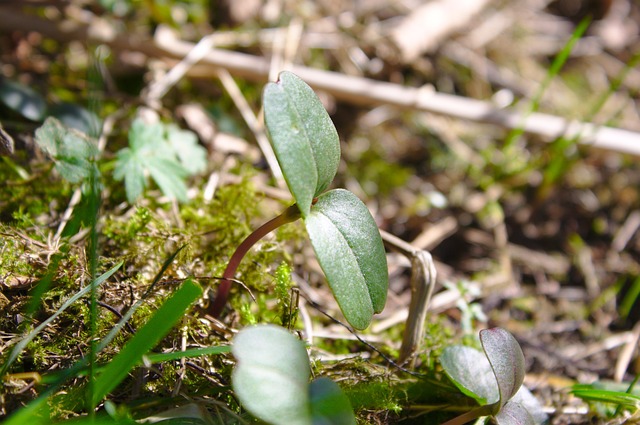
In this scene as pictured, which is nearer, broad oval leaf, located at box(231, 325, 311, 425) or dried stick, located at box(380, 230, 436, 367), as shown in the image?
broad oval leaf, located at box(231, 325, 311, 425)

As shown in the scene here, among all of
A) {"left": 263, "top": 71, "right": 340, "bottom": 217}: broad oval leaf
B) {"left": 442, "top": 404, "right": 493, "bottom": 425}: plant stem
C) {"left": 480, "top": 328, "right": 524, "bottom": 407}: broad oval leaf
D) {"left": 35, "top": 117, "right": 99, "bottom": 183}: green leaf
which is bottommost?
{"left": 442, "top": 404, "right": 493, "bottom": 425}: plant stem

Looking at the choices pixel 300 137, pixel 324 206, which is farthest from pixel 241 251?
pixel 300 137

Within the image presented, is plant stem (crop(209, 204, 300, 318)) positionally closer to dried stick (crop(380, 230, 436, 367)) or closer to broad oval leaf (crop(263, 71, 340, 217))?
broad oval leaf (crop(263, 71, 340, 217))

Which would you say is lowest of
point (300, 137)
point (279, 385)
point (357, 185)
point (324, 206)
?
point (357, 185)

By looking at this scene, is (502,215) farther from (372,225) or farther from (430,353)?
(372,225)

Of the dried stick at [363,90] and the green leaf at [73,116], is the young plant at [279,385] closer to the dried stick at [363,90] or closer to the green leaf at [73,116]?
the green leaf at [73,116]

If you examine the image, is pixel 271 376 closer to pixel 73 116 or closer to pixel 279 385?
pixel 279 385

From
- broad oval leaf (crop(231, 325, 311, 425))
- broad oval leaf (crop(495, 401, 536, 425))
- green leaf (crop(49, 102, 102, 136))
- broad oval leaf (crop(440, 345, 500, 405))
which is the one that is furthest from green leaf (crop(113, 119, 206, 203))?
broad oval leaf (crop(495, 401, 536, 425))

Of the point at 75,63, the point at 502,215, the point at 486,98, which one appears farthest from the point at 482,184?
the point at 75,63
